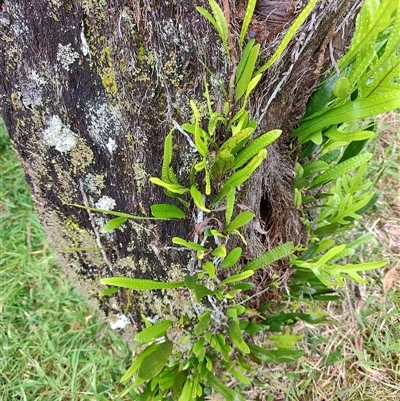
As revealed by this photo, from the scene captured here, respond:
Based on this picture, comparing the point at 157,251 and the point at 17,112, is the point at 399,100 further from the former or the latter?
the point at 17,112

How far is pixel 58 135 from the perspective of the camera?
37.4 inches

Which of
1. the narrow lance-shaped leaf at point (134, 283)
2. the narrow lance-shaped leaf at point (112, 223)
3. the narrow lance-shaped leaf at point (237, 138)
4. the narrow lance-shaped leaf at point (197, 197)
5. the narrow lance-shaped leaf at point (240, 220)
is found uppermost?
the narrow lance-shaped leaf at point (237, 138)

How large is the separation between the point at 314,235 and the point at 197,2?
72 centimetres

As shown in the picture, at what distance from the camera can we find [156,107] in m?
0.86

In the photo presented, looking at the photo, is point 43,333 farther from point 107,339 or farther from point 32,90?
point 32,90

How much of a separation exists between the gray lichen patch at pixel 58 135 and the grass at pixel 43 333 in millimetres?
839

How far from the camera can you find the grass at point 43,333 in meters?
1.50

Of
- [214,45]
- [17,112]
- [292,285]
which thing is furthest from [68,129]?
[292,285]

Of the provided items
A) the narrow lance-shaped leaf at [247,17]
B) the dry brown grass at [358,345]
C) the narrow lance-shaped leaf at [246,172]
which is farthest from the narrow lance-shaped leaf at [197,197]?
Result: the dry brown grass at [358,345]

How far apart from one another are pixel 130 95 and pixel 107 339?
41.5 inches

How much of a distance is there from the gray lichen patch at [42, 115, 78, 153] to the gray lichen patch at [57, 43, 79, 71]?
0.12m

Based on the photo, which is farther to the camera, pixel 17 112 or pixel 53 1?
pixel 17 112

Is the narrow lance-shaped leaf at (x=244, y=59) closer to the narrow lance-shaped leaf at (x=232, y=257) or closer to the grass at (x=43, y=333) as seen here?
the narrow lance-shaped leaf at (x=232, y=257)

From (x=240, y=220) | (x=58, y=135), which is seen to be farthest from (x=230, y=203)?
(x=58, y=135)
